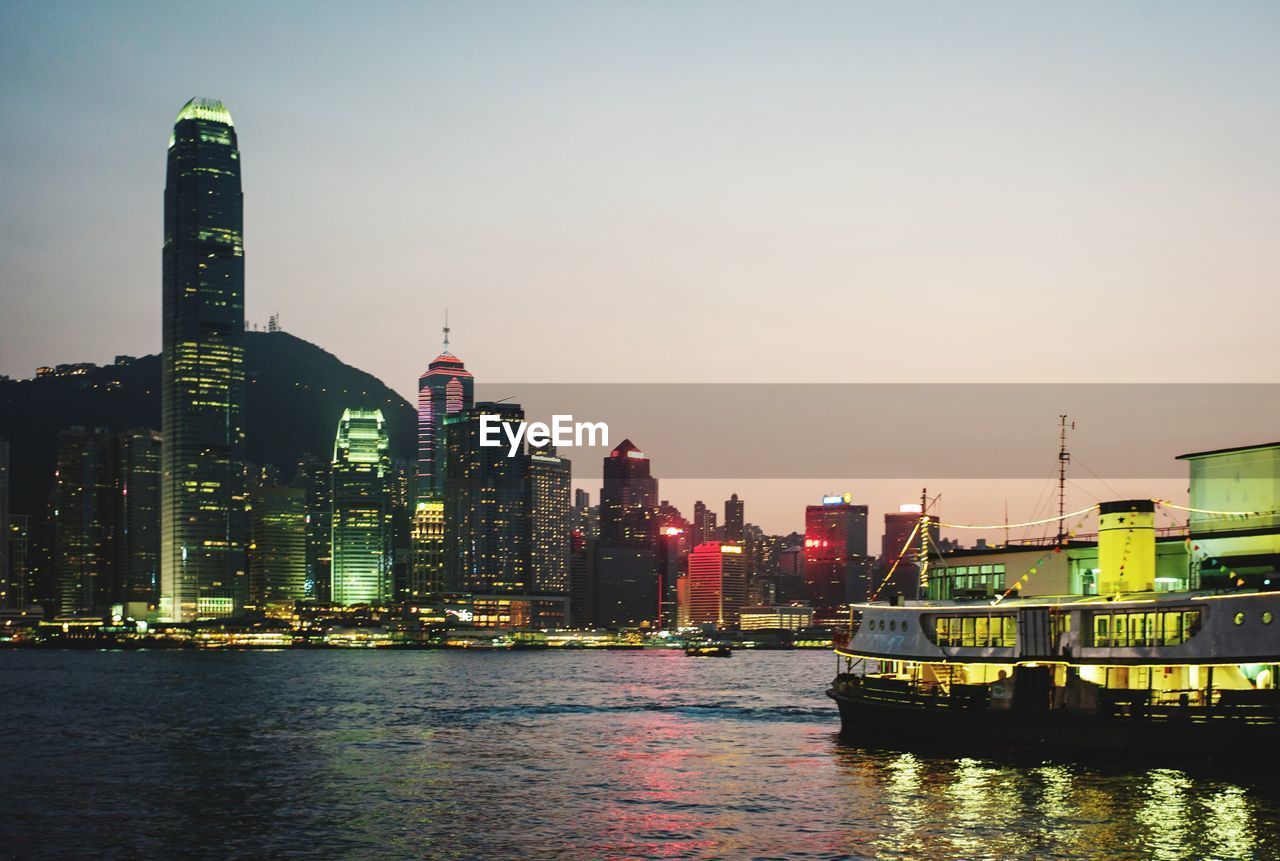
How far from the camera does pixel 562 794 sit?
178 feet

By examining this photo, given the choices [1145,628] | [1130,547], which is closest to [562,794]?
[1145,628]

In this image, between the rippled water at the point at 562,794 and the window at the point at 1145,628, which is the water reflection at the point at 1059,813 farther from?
the window at the point at 1145,628

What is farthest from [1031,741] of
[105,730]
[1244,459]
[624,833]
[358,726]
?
[105,730]

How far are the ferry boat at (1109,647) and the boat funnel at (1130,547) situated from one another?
0.06 meters

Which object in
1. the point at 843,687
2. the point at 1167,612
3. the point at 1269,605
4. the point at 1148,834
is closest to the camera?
the point at 1148,834

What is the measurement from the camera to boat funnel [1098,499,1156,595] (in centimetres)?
5594

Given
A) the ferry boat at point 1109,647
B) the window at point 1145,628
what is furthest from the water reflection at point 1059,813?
the window at point 1145,628

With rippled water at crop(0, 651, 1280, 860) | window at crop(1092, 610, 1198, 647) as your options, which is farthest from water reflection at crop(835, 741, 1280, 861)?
window at crop(1092, 610, 1198, 647)

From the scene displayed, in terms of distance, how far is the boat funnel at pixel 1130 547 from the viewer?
184 ft

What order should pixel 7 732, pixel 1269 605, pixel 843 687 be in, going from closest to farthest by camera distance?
pixel 1269 605 < pixel 843 687 < pixel 7 732

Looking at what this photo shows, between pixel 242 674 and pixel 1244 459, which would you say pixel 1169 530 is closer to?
pixel 1244 459

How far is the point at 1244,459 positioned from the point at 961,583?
14618 millimetres

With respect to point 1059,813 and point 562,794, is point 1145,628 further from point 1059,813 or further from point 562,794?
point 562,794

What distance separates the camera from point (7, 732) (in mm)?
82562
